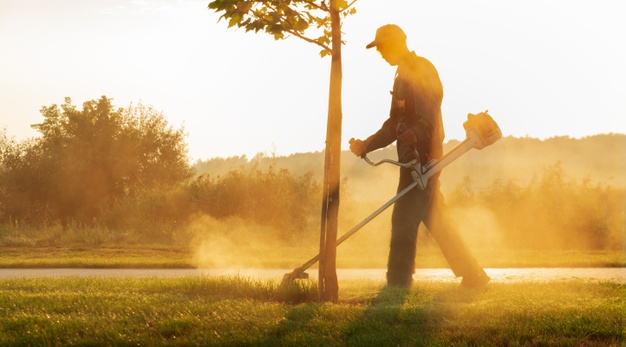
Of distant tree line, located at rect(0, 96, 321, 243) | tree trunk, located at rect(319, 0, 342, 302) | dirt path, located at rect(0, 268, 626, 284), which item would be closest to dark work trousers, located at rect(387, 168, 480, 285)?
tree trunk, located at rect(319, 0, 342, 302)

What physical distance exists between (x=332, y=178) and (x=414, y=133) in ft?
3.28

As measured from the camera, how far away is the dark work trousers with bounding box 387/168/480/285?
28.5 feet

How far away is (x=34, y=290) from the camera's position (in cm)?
930

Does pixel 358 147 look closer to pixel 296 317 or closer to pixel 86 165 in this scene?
pixel 296 317

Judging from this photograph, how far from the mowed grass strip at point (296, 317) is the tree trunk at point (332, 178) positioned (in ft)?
1.12

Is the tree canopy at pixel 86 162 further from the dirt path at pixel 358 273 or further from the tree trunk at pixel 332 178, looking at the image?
the tree trunk at pixel 332 178

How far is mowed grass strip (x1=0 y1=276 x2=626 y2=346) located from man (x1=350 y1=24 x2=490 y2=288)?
0.48 m

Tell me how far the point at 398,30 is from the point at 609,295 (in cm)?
394

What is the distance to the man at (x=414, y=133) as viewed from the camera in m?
8.50

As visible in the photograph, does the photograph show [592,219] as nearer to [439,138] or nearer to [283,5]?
[439,138]

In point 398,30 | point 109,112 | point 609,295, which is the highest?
point 109,112

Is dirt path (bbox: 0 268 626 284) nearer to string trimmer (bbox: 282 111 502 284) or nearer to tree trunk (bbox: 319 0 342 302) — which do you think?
string trimmer (bbox: 282 111 502 284)

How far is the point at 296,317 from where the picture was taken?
6871 mm

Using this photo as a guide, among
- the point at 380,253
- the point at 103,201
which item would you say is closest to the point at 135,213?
the point at 103,201
